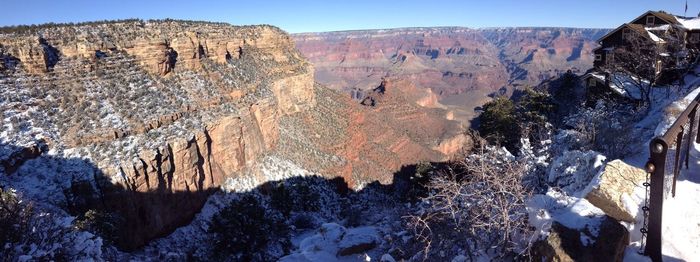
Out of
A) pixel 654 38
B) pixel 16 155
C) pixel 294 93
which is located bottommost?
pixel 294 93

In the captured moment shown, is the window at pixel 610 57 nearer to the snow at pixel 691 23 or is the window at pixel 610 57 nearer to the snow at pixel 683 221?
the snow at pixel 691 23

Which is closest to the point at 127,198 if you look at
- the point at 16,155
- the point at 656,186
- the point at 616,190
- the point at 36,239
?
the point at 16,155

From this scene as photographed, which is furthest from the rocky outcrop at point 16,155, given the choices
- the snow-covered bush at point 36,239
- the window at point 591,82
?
the window at point 591,82

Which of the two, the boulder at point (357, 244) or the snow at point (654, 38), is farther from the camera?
the snow at point (654, 38)

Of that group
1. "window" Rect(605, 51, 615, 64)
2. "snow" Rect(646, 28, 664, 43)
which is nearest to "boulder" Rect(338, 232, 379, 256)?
"window" Rect(605, 51, 615, 64)

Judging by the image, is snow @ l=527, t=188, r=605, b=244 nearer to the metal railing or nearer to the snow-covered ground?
the snow-covered ground

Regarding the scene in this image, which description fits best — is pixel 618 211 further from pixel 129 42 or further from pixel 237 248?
pixel 129 42

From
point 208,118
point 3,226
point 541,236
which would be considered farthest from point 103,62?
point 541,236

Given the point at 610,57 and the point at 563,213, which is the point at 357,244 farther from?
the point at 610,57
